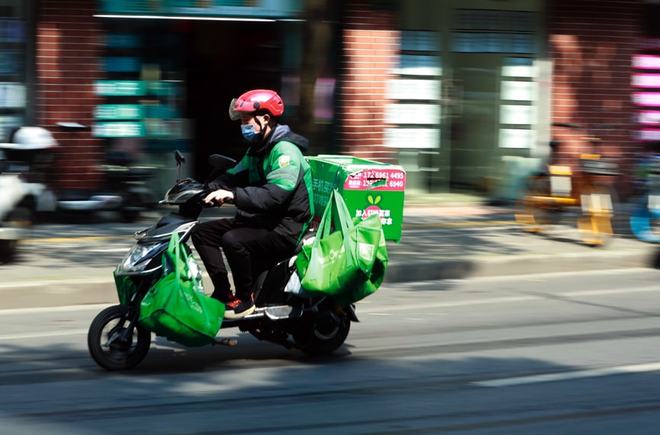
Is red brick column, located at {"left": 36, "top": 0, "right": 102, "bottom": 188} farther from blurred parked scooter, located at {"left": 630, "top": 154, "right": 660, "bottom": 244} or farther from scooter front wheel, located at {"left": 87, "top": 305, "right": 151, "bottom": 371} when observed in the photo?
scooter front wheel, located at {"left": 87, "top": 305, "right": 151, "bottom": 371}

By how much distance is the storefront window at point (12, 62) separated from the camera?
13.2 meters

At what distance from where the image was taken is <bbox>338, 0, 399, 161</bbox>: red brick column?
14.7 m

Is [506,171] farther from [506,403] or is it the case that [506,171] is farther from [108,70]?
[506,403]

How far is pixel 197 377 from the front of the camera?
693 centimetres

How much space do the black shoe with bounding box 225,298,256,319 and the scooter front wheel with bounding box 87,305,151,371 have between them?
1.64 ft

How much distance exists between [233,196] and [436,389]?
1.62 meters

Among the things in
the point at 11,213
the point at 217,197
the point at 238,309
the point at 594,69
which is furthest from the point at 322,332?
the point at 594,69

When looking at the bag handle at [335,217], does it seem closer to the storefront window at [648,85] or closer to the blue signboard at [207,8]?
the blue signboard at [207,8]

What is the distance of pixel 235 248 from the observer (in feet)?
23.1

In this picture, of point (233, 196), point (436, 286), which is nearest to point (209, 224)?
point (233, 196)

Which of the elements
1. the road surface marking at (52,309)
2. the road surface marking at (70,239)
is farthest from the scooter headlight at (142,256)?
the road surface marking at (70,239)

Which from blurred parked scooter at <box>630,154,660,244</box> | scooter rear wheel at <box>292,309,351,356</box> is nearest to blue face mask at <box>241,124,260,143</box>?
scooter rear wheel at <box>292,309,351,356</box>

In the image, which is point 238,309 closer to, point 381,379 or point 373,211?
point 381,379

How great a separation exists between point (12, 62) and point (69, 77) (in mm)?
648
